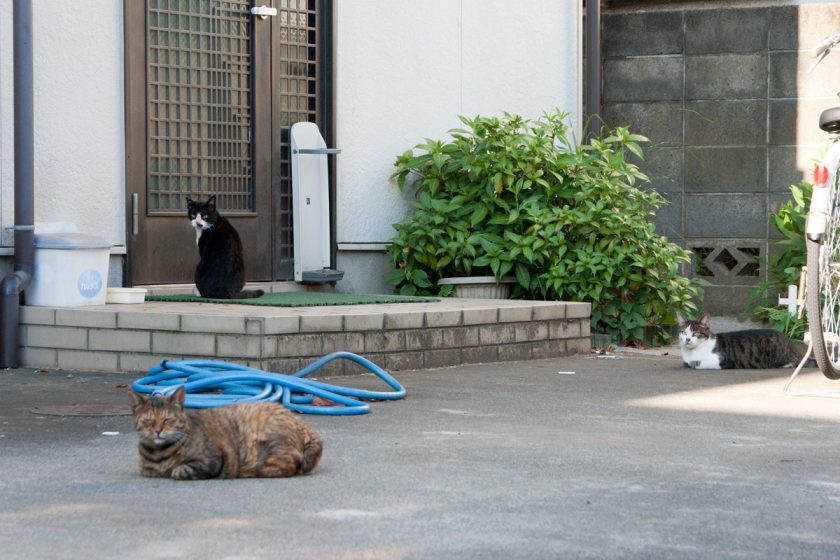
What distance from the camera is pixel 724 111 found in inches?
375

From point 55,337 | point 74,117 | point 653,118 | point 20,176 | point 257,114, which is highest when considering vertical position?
point 653,118

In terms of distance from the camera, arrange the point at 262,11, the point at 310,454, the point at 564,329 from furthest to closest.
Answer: the point at 262,11, the point at 564,329, the point at 310,454

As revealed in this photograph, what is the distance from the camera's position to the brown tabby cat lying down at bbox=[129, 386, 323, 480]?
12.1ft

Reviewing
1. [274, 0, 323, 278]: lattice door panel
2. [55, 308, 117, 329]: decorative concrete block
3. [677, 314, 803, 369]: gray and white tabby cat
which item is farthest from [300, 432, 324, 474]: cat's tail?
[274, 0, 323, 278]: lattice door panel

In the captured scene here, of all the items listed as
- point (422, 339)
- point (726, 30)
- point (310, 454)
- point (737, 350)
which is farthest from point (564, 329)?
point (310, 454)

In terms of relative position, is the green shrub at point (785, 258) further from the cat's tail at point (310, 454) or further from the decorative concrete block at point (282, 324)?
the cat's tail at point (310, 454)

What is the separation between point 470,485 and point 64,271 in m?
3.50

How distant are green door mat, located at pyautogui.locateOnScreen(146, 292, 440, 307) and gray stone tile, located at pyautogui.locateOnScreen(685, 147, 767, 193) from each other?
2.88 metres

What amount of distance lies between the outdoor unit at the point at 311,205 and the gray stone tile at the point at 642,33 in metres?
2.79

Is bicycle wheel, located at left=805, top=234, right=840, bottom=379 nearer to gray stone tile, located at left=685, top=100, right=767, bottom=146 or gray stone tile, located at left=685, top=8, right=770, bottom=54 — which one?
gray stone tile, located at left=685, top=100, right=767, bottom=146

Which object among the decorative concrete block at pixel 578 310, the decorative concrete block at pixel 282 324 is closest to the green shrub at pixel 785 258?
the decorative concrete block at pixel 578 310

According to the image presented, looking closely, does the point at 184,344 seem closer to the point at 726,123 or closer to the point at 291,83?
the point at 291,83

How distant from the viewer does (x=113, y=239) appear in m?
7.19

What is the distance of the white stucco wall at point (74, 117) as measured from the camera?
671 centimetres
